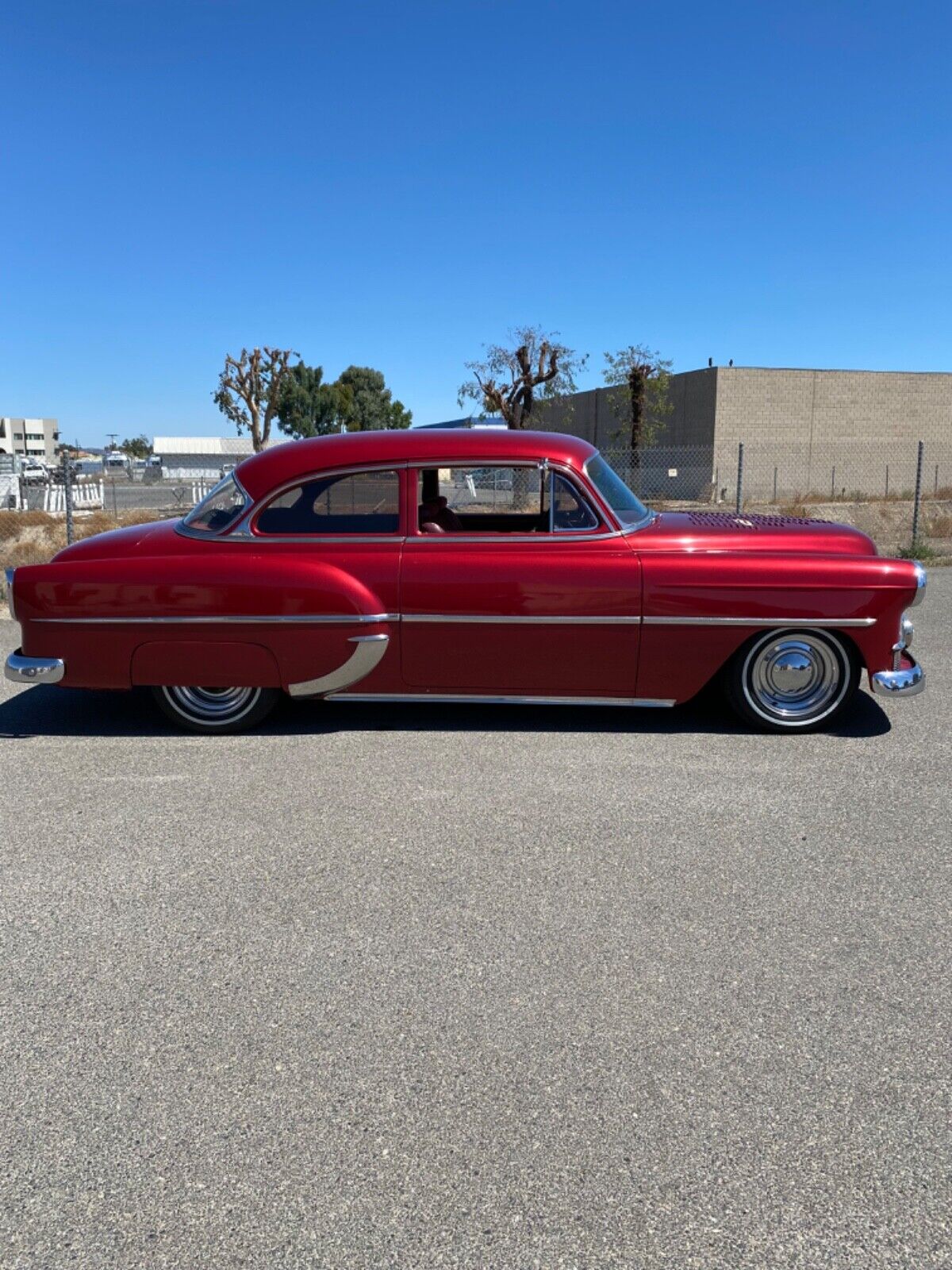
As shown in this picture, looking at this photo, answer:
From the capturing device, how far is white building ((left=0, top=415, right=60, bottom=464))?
5315 inches

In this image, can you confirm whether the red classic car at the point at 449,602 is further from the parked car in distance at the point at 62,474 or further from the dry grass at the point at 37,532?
the dry grass at the point at 37,532

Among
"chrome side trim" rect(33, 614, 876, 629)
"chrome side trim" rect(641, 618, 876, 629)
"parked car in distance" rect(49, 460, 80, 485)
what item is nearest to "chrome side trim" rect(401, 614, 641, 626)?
"chrome side trim" rect(33, 614, 876, 629)

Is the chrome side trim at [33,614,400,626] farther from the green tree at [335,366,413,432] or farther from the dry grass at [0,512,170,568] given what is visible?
the green tree at [335,366,413,432]

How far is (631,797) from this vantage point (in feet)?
14.1

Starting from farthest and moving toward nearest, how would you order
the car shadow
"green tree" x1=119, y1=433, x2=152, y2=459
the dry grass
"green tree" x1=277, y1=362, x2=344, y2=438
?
"green tree" x1=119, y1=433, x2=152, y2=459 → "green tree" x1=277, y1=362, x2=344, y2=438 → the dry grass → the car shadow

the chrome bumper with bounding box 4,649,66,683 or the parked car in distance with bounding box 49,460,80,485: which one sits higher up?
the parked car in distance with bounding box 49,460,80,485

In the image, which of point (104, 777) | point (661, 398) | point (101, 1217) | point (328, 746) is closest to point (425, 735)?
point (328, 746)

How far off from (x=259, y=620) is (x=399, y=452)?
1.16 meters

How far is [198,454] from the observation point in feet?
275

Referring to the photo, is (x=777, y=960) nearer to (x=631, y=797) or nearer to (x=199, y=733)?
(x=631, y=797)

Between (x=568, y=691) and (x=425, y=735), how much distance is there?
81 cm

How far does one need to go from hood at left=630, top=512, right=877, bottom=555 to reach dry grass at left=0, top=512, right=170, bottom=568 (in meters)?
10.1

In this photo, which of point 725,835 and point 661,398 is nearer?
point 725,835

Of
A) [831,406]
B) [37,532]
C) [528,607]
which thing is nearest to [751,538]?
[528,607]
